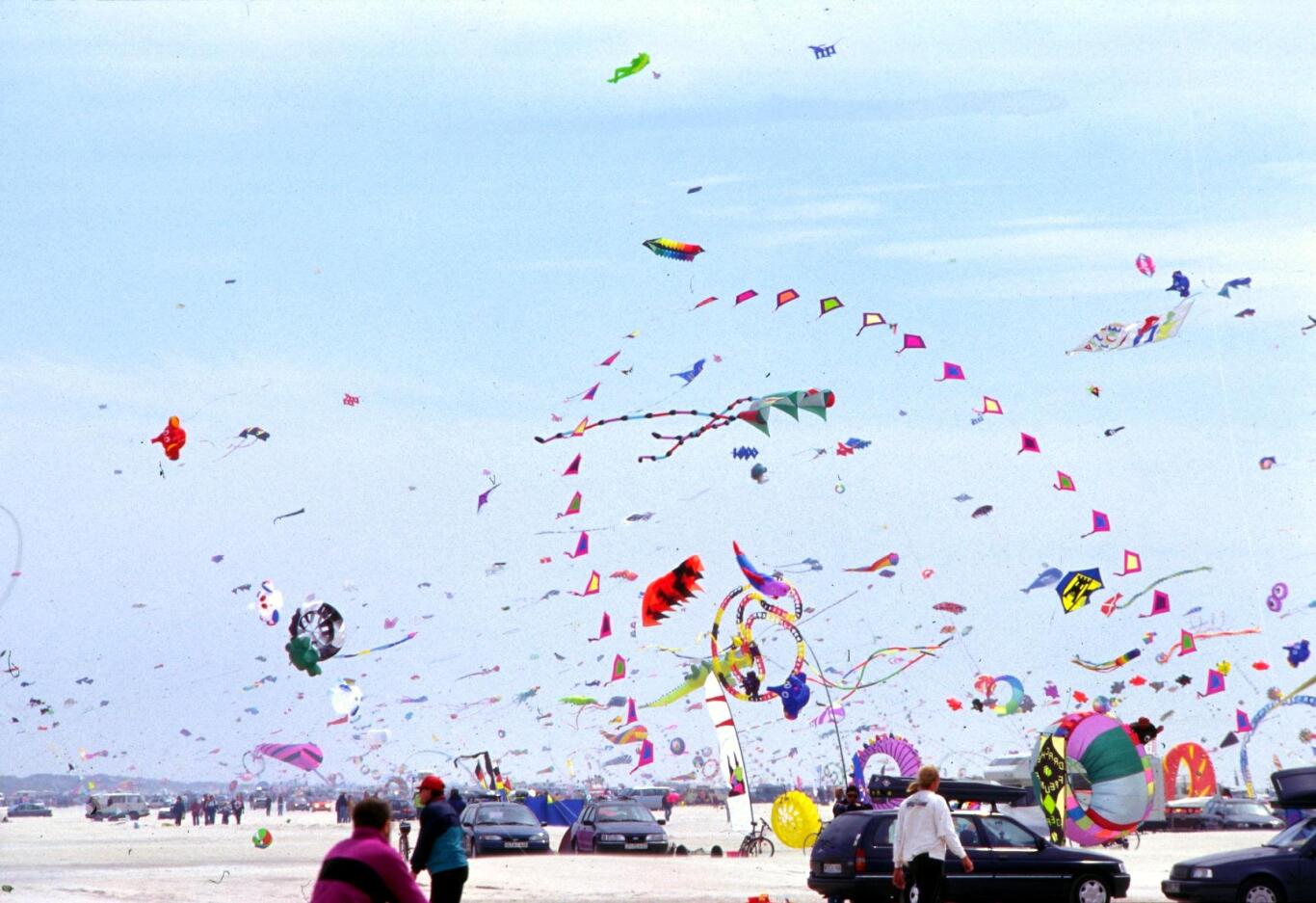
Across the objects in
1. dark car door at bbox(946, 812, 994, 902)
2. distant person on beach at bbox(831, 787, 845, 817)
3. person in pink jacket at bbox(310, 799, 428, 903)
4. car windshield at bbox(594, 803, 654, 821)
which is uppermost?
person in pink jacket at bbox(310, 799, 428, 903)

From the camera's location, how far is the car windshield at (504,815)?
3422 centimetres

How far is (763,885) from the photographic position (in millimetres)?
25422

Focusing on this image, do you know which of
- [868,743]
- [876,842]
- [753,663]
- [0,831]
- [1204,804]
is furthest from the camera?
[0,831]

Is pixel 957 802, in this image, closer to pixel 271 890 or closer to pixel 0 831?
pixel 271 890

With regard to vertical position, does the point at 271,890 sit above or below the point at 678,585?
below

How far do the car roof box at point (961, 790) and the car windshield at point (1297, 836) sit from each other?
4.58 m

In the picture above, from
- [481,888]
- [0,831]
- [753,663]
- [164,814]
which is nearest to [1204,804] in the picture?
[753,663]

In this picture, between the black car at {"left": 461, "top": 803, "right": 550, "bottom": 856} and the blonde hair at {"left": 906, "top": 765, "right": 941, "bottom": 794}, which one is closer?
the blonde hair at {"left": 906, "top": 765, "right": 941, "bottom": 794}

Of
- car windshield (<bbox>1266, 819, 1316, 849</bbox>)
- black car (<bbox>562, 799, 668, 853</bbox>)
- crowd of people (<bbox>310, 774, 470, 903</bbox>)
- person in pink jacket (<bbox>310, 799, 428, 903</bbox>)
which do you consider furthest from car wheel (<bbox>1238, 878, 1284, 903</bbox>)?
black car (<bbox>562, 799, 668, 853</bbox>)

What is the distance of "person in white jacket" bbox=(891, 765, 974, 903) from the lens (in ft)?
46.9

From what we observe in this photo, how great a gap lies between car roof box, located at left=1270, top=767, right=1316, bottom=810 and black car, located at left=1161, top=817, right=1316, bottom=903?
148 cm

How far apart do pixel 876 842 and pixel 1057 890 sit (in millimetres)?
2306

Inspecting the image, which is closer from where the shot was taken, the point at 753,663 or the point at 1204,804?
the point at 753,663

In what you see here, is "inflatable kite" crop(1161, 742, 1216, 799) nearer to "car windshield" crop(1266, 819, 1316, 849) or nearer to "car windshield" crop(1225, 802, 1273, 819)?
"car windshield" crop(1225, 802, 1273, 819)
